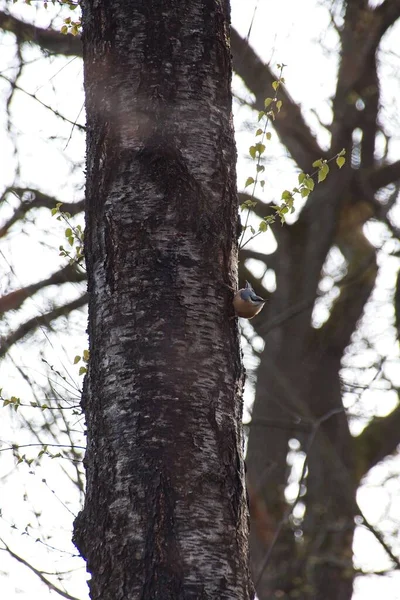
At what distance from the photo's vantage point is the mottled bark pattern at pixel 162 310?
146 centimetres

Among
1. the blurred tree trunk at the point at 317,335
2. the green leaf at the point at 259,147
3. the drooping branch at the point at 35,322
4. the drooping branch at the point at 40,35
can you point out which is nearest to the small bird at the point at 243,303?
the green leaf at the point at 259,147

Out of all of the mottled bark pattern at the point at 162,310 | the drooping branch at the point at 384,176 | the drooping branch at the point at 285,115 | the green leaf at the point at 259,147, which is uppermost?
the drooping branch at the point at 285,115

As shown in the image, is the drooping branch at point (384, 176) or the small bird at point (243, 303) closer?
the small bird at point (243, 303)

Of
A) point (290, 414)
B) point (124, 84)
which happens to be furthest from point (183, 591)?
point (290, 414)

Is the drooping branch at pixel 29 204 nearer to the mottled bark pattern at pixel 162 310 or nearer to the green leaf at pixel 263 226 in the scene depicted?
the green leaf at pixel 263 226

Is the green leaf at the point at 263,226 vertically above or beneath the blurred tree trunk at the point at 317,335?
beneath

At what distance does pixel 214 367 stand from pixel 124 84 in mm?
698

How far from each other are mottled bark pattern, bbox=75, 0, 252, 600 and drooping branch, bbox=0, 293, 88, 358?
235cm

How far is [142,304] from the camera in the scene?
1633mm

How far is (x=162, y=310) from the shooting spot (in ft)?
5.34

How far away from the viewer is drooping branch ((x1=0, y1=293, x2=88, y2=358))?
4.27 meters

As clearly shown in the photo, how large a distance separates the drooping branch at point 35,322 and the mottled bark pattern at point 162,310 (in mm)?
2348

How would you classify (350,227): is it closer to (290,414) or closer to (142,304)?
(290,414)

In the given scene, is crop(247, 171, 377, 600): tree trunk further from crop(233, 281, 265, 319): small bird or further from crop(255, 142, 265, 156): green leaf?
crop(233, 281, 265, 319): small bird
